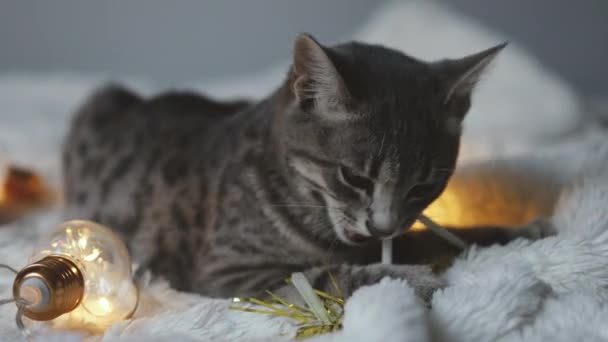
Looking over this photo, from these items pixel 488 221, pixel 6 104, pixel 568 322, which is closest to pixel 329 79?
pixel 568 322

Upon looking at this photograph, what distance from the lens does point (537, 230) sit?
1.39 metres

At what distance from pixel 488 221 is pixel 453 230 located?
302mm

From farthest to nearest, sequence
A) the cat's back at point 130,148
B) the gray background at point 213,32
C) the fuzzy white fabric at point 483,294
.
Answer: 1. the gray background at point 213,32
2. the cat's back at point 130,148
3. the fuzzy white fabric at point 483,294

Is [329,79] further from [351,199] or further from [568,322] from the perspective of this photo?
[568,322]

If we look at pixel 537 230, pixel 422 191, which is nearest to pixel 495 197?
pixel 537 230

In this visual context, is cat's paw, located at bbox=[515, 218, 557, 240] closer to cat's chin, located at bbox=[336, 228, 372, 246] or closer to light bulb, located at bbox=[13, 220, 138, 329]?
cat's chin, located at bbox=[336, 228, 372, 246]

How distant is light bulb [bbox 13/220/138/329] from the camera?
111 centimetres

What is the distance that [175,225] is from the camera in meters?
1.51

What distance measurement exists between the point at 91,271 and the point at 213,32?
2.09m

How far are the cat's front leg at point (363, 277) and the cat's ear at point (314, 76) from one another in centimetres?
30

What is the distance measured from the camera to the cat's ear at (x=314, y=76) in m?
1.10

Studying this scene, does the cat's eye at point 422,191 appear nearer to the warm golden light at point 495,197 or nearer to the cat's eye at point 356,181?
the cat's eye at point 356,181

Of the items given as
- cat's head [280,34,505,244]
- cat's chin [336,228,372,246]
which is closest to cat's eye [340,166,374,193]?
cat's head [280,34,505,244]

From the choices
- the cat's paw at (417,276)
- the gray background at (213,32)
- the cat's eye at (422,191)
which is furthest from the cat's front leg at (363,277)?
the gray background at (213,32)
